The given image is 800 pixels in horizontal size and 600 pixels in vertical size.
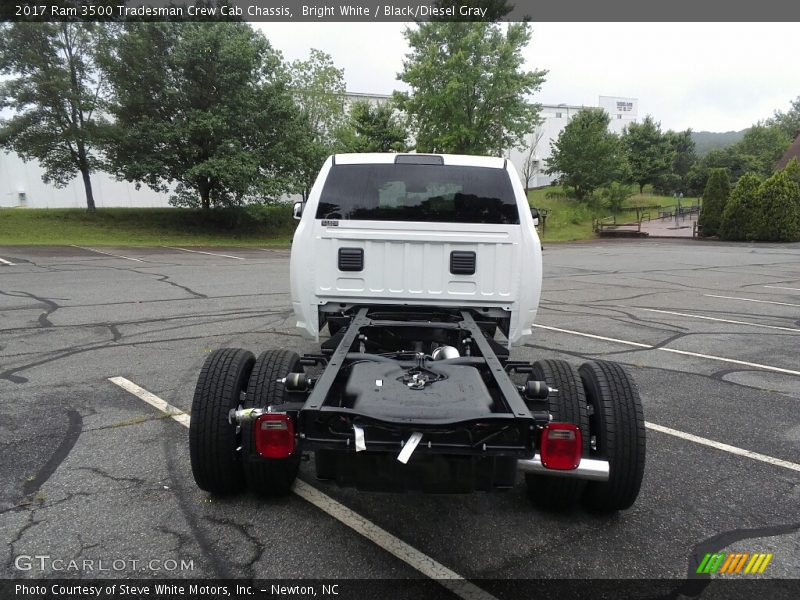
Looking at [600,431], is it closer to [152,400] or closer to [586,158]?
[152,400]

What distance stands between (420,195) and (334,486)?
8.46 ft

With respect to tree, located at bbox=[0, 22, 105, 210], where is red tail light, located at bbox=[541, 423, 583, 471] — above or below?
below

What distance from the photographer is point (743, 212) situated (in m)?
30.4

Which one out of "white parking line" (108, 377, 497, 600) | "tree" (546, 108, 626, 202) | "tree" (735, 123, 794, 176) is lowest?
"white parking line" (108, 377, 497, 600)

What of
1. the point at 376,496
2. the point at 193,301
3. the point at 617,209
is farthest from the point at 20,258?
the point at 617,209

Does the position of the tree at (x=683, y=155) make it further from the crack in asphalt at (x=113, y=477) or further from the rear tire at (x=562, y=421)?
the crack in asphalt at (x=113, y=477)

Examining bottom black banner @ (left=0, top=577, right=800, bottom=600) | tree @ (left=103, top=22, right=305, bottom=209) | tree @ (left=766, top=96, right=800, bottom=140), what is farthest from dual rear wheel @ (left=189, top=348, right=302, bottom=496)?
tree @ (left=766, top=96, right=800, bottom=140)

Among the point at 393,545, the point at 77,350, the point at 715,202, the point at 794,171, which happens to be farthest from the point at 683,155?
the point at 393,545

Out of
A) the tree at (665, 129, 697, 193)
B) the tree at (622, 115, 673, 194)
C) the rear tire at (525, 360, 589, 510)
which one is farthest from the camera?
the tree at (665, 129, 697, 193)

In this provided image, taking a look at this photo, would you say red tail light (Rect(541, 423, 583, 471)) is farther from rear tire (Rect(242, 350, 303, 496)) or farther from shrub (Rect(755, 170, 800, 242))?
shrub (Rect(755, 170, 800, 242))

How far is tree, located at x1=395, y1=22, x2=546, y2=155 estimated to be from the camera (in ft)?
108

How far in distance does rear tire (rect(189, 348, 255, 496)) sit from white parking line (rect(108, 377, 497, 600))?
47 centimetres

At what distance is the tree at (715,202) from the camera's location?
31844mm

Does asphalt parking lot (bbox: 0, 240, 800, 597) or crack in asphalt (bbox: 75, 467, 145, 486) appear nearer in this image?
asphalt parking lot (bbox: 0, 240, 800, 597)
